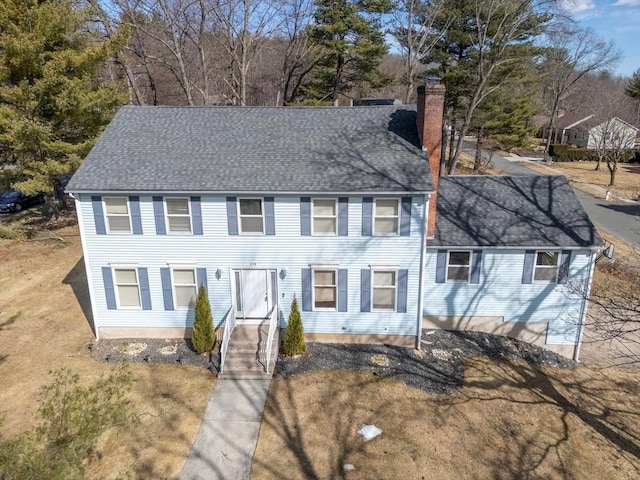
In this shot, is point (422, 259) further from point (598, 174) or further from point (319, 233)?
point (598, 174)

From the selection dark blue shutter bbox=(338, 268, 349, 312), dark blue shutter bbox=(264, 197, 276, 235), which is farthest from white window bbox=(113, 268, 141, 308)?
dark blue shutter bbox=(338, 268, 349, 312)

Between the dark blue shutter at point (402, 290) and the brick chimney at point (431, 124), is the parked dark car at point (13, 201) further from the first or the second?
the brick chimney at point (431, 124)

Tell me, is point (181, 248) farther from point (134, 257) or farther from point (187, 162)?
point (187, 162)

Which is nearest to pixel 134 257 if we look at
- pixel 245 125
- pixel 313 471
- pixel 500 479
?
pixel 245 125

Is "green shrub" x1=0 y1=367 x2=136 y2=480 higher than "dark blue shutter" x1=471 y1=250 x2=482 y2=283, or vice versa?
"green shrub" x1=0 y1=367 x2=136 y2=480

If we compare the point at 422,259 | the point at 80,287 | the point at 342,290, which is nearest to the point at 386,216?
the point at 422,259

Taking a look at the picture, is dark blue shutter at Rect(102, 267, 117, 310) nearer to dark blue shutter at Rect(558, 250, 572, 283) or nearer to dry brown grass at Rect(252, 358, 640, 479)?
dry brown grass at Rect(252, 358, 640, 479)

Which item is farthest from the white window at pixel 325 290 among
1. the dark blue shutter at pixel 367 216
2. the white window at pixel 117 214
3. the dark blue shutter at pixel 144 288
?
the white window at pixel 117 214
